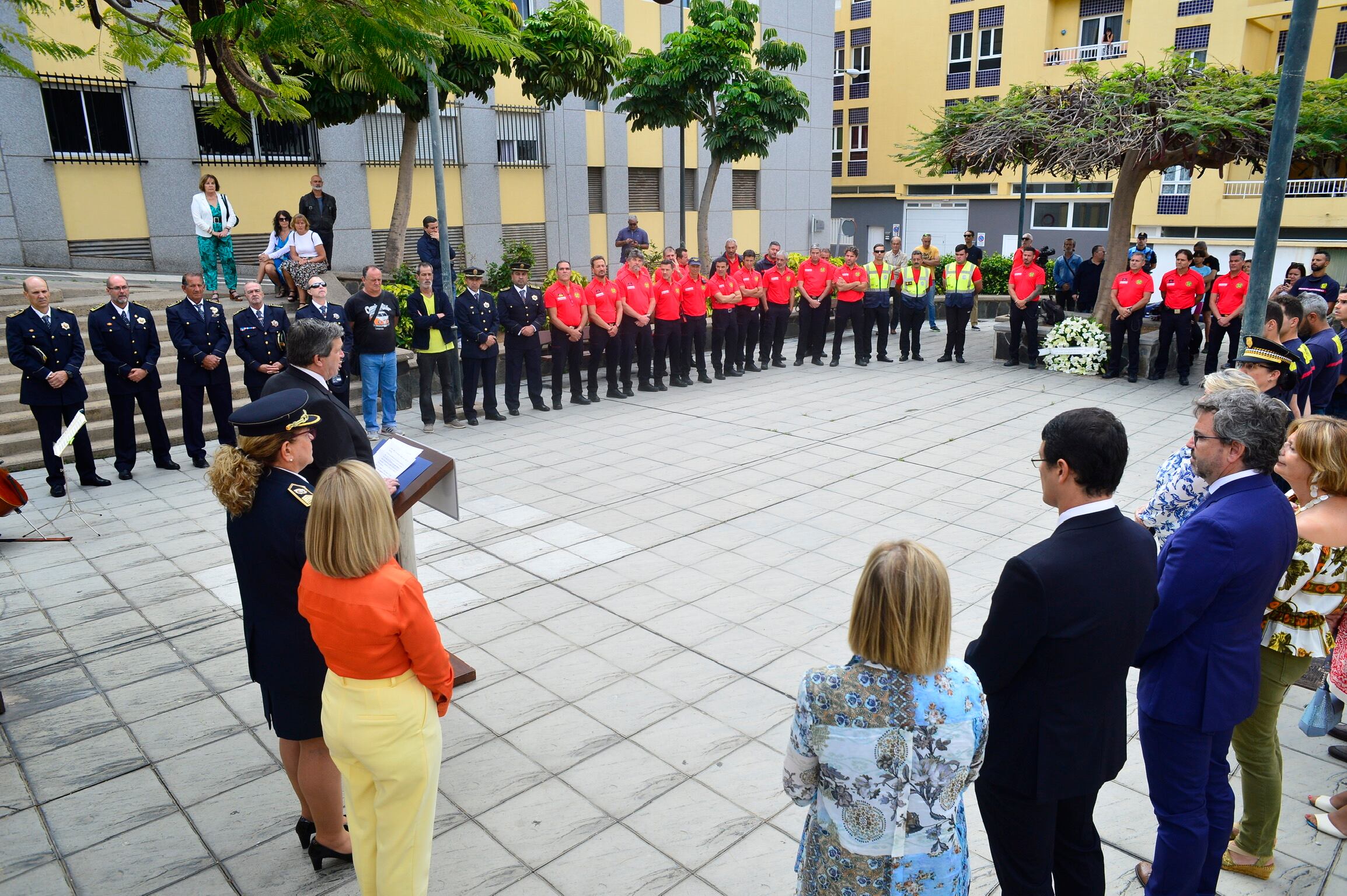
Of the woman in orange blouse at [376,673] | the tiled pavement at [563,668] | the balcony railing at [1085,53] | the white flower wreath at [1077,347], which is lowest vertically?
the tiled pavement at [563,668]

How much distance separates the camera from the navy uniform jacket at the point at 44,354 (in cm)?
820

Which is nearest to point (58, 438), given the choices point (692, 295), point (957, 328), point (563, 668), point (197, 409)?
point (197, 409)

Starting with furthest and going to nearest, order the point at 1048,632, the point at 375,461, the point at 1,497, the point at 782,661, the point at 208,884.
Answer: the point at 1,497
the point at 782,661
the point at 375,461
the point at 208,884
the point at 1048,632

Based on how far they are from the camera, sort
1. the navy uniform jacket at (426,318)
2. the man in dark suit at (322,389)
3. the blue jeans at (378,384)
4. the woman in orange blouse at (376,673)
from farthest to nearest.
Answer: the navy uniform jacket at (426,318) → the blue jeans at (378,384) → the man in dark suit at (322,389) → the woman in orange blouse at (376,673)

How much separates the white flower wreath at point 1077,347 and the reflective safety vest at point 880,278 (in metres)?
2.75

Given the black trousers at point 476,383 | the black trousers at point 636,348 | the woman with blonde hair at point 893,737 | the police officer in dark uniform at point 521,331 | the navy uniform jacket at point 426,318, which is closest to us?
the woman with blonde hair at point 893,737

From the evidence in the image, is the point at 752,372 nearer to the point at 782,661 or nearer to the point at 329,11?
the point at 782,661

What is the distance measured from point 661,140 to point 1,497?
18.3 m

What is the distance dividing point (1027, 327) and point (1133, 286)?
77.2 inches

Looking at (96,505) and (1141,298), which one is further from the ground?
(1141,298)

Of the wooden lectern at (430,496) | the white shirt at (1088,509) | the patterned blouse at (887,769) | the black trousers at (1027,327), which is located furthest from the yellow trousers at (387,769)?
the black trousers at (1027,327)

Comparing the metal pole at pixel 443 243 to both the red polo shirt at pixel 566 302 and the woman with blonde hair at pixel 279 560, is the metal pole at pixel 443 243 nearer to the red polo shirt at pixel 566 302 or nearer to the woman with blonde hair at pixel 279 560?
the red polo shirt at pixel 566 302

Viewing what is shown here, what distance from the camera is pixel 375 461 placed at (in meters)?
4.42

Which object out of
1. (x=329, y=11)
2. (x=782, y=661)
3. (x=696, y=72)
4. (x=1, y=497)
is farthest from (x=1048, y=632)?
(x=696, y=72)
